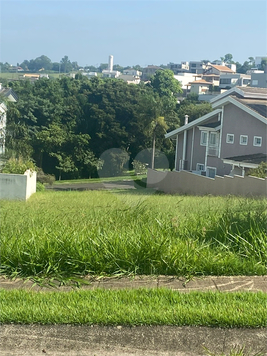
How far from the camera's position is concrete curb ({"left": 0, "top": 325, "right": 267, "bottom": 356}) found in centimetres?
263

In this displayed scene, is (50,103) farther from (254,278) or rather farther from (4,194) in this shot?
(254,278)

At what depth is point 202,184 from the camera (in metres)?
10.7

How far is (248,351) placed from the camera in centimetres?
263

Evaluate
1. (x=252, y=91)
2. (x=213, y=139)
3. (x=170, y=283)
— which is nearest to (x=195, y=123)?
(x=213, y=139)

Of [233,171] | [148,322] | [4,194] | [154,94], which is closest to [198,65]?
[154,94]

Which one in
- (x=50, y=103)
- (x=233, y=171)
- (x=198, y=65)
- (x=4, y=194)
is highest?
(x=198, y=65)

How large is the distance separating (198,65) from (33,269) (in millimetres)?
6744

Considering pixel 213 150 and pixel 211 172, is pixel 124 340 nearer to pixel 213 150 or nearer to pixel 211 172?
pixel 213 150

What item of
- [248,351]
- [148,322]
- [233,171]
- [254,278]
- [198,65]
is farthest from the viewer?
[233,171]

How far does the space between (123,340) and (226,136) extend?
325 inches

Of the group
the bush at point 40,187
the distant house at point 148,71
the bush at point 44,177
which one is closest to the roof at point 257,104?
the distant house at point 148,71

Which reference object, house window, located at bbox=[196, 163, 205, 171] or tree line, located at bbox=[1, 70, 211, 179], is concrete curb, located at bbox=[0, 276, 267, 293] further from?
house window, located at bbox=[196, 163, 205, 171]

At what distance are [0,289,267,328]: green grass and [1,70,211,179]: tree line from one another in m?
5.42

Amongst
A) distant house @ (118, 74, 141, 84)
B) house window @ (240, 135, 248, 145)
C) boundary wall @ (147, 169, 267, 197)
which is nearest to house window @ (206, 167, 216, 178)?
boundary wall @ (147, 169, 267, 197)
